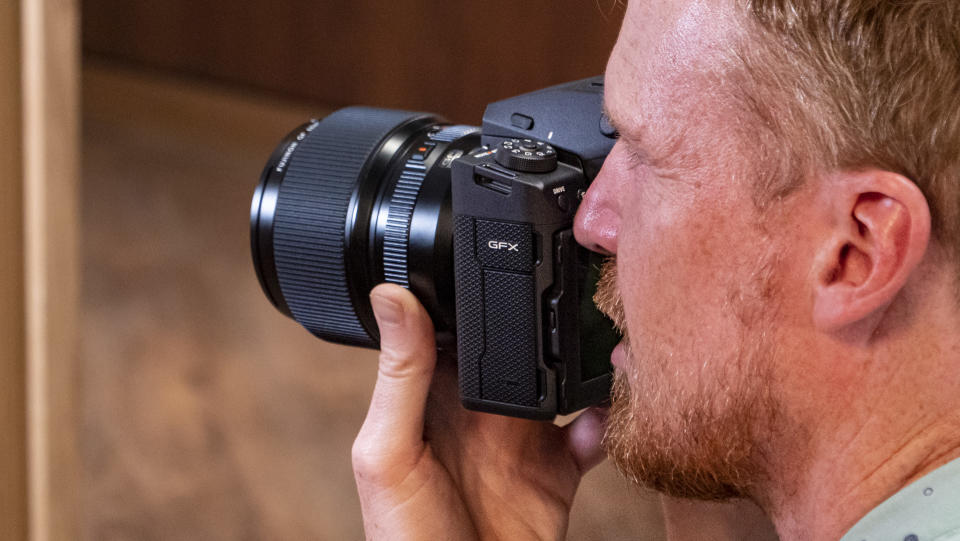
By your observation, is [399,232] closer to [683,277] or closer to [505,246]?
[505,246]

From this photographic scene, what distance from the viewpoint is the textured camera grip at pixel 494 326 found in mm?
690

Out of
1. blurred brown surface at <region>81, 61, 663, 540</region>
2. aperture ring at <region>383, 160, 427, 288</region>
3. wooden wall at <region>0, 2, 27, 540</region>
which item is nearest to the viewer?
aperture ring at <region>383, 160, 427, 288</region>

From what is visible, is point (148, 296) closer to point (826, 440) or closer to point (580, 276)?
point (580, 276)

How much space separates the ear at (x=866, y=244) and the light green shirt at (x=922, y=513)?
84 mm

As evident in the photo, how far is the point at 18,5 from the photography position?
0.89 m

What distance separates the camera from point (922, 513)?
527 millimetres

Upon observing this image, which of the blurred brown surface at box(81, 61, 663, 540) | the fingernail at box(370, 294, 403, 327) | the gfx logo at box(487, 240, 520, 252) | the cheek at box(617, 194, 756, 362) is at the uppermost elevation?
the cheek at box(617, 194, 756, 362)

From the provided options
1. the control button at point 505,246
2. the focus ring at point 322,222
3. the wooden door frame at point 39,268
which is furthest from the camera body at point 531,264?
the wooden door frame at point 39,268

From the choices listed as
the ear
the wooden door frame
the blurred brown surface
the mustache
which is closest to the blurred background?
the blurred brown surface

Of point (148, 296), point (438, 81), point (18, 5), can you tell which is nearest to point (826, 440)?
point (18, 5)

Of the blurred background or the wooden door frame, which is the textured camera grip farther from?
the wooden door frame

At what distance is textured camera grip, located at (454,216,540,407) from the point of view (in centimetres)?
69

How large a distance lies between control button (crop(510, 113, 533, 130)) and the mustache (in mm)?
105

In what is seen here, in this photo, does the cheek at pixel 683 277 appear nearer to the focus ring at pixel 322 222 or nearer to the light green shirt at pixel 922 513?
the light green shirt at pixel 922 513
